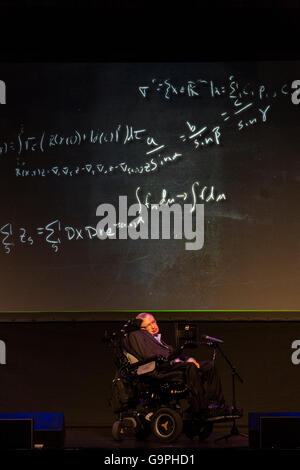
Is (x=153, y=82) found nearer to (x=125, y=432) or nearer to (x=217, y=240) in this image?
(x=217, y=240)

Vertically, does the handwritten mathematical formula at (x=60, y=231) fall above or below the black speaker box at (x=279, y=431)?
above

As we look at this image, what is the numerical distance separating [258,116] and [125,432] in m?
2.95

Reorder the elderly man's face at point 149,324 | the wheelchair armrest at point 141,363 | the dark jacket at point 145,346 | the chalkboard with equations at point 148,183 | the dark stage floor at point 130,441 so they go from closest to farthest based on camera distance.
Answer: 1. the dark stage floor at point 130,441
2. the wheelchair armrest at point 141,363
3. the dark jacket at point 145,346
4. the elderly man's face at point 149,324
5. the chalkboard with equations at point 148,183

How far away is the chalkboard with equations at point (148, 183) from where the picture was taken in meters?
7.43

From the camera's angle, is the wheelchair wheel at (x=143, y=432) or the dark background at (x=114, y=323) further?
the dark background at (x=114, y=323)

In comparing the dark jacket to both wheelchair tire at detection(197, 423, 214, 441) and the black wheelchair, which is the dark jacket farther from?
wheelchair tire at detection(197, 423, 214, 441)

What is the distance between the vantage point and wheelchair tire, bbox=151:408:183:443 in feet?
20.5

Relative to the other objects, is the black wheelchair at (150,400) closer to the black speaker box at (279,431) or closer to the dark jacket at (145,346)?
the dark jacket at (145,346)
